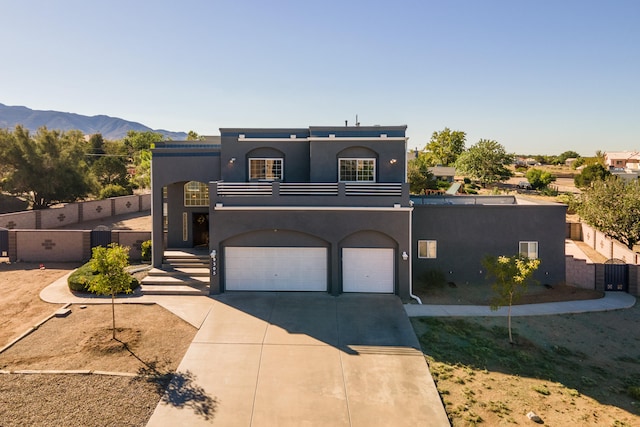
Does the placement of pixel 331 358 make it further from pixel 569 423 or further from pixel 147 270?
pixel 147 270

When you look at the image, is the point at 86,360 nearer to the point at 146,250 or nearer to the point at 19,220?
the point at 146,250

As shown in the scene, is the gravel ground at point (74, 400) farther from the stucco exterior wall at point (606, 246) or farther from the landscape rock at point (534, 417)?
the stucco exterior wall at point (606, 246)

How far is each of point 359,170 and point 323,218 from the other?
4300 millimetres

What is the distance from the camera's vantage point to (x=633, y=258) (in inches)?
723

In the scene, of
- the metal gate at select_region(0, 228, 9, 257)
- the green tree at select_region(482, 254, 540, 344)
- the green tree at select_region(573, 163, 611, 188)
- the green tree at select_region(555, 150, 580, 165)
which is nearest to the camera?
A: the green tree at select_region(482, 254, 540, 344)

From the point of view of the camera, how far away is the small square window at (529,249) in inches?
728

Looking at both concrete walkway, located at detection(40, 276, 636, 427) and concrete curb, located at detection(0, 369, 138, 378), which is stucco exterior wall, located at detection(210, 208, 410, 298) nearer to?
concrete walkway, located at detection(40, 276, 636, 427)

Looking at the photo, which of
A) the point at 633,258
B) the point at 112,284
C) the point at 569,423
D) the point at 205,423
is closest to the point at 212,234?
the point at 112,284

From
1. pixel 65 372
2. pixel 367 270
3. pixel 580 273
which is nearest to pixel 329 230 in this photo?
pixel 367 270

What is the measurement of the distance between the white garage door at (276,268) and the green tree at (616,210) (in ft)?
66.3

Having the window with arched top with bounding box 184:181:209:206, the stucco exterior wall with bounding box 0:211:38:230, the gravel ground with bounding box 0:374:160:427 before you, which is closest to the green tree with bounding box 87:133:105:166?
the stucco exterior wall with bounding box 0:211:38:230

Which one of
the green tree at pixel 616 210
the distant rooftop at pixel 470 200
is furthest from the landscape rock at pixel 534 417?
the green tree at pixel 616 210

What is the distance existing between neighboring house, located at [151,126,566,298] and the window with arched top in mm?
59

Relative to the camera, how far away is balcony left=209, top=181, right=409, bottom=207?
1631cm
